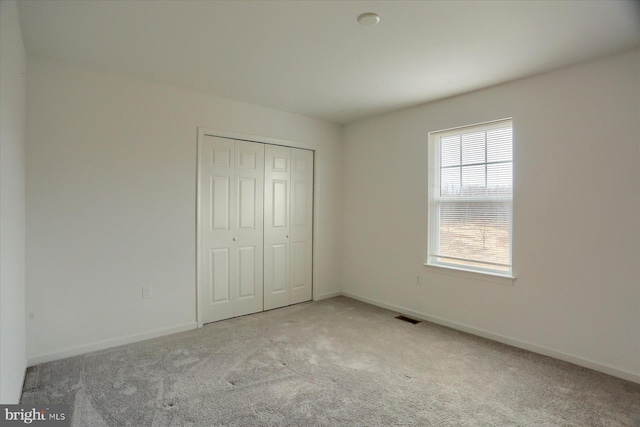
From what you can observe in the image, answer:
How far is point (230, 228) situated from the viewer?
391cm

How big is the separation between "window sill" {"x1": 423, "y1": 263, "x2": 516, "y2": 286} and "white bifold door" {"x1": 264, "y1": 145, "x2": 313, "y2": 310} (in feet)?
5.37

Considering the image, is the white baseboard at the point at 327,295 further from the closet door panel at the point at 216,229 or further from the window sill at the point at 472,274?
the window sill at the point at 472,274

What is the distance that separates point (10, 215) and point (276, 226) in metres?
2.71

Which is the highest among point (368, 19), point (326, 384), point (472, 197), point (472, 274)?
point (368, 19)

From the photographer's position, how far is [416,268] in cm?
404

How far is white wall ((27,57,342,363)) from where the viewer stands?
2760 mm

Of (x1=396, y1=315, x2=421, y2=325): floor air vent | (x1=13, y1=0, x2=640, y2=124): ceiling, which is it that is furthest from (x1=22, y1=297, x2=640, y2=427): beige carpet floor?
(x1=13, y1=0, x2=640, y2=124): ceiling

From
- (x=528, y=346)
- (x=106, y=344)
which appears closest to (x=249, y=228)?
(x=106, y=344)

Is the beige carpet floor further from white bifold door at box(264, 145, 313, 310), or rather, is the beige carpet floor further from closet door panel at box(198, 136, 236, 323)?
white bifold door at box(264, 145, 313, 310)

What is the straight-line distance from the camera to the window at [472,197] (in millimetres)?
3328

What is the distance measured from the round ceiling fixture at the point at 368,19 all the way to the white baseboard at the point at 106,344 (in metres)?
3.18

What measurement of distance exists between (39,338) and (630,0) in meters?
4.67

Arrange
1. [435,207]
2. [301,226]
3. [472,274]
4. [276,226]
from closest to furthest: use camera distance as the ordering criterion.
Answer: [472,274] → [435,207] → [276,226] → [301,226]

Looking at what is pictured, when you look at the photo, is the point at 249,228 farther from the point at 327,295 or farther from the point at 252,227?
the point at 327,295
